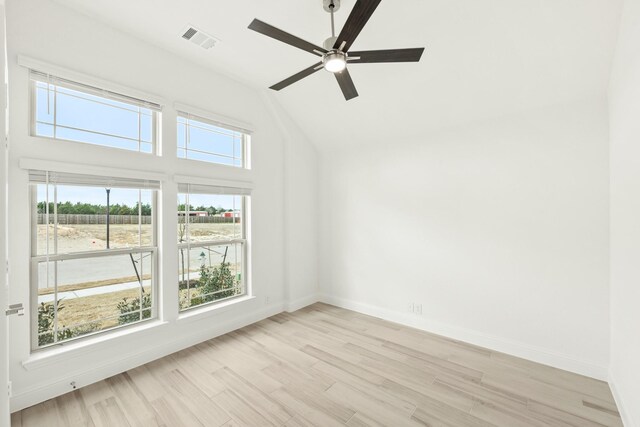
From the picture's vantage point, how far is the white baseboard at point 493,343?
2.60m

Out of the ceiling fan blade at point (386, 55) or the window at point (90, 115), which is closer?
the ceiling fan blade at point (386, 55)

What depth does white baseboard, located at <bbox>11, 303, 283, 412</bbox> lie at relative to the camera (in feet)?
7.20

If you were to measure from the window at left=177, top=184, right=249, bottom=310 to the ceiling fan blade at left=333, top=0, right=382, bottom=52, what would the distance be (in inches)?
89.7

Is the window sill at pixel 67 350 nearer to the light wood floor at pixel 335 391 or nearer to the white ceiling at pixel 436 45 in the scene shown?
the light wood floor at pixel 335 391

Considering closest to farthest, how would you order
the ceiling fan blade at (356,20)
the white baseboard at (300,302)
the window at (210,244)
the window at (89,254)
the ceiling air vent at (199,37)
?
1. the ceiling fan blade at (356,20)
2. the window at (89,254)
3. the ceiling air vent at (199,37)
4. the window at (210,244)
5. the white baseboard at (300,302)

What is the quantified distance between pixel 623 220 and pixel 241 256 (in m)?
3.84

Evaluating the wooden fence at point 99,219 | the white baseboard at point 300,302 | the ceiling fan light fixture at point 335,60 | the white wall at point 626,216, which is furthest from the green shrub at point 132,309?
the white wall at point 626,216

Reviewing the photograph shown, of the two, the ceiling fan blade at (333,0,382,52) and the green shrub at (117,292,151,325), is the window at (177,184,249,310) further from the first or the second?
the ceiling fan blade at (333,0,382,52)

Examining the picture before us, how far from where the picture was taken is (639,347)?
176 centimetres

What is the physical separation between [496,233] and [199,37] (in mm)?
3770

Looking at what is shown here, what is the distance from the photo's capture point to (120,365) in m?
2.64

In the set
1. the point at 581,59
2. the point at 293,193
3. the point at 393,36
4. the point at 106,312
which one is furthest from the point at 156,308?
the point at 581,59

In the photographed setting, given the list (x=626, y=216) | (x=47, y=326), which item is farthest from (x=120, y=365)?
(x=626, y=216)

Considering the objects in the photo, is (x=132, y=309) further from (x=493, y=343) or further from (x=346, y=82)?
(x=493, y=343)
